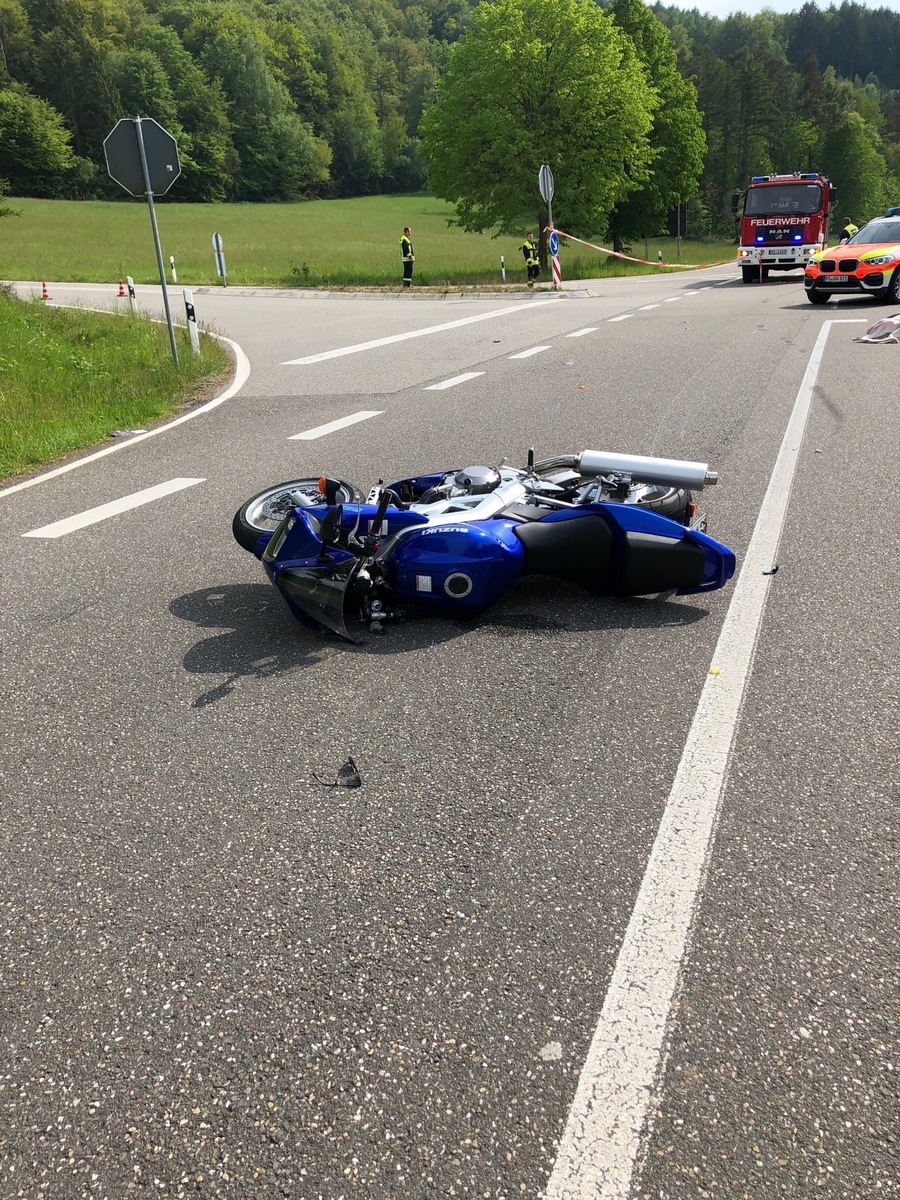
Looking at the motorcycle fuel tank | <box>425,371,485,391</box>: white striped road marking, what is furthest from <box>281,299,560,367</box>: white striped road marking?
the motorcycle fuel tank

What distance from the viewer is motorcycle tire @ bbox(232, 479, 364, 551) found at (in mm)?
5273

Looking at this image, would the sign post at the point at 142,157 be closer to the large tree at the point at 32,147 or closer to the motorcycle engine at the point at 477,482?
the motorcycle engine at the point at 477,482

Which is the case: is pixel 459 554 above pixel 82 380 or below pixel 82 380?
above

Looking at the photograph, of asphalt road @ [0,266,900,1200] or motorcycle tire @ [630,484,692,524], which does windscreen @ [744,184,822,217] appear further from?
motorcycle tire @ [630,484,692,524]

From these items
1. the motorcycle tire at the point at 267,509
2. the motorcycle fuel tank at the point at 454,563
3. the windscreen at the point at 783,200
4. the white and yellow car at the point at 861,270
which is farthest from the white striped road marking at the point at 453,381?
the windscreen at the point at 783,200

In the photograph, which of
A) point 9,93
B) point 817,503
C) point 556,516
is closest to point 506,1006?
point 556,516

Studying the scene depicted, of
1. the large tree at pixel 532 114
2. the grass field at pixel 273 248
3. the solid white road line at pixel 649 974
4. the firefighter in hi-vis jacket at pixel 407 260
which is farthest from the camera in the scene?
the large tree at pixel 532 114

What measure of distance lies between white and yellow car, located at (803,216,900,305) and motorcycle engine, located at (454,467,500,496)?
16.4 m

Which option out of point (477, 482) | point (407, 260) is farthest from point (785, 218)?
point (477, 482)

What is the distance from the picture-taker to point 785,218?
29.2m

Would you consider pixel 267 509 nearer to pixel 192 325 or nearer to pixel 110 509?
pixel 110 509

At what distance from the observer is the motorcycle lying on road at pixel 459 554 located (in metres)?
4.35

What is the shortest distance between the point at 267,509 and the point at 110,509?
206 cm

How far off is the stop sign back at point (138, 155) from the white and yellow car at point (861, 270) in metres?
12.4
